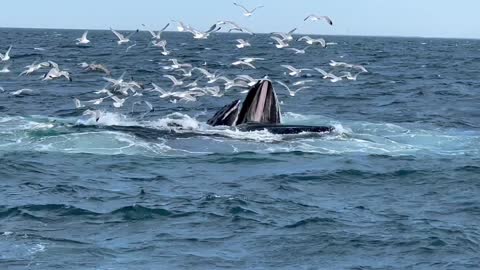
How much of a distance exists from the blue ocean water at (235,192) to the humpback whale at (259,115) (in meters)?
0.34

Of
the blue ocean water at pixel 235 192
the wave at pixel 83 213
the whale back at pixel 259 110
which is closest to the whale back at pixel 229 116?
the whale back at pixel 259 110

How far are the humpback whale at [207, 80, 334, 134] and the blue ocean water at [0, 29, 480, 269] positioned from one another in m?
0.34

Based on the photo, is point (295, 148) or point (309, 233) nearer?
point (309, 233)

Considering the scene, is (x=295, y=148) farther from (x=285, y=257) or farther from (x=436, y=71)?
(x=436, y=71)

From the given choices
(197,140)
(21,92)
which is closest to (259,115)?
(197,140)

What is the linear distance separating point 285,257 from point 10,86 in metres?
33.3

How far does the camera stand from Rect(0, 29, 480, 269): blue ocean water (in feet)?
50.1

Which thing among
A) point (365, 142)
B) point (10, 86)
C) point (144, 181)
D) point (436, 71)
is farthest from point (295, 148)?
point (436, 71)

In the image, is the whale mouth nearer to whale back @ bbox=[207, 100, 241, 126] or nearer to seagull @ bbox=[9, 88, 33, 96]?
whale back @ bbox=[207, 100, 241, 126]

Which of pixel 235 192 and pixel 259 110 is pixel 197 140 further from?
pixel 235 192

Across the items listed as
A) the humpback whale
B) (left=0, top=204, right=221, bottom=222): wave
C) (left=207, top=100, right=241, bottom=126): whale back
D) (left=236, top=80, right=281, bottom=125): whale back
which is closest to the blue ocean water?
(left=0, top=204, right=221, bottom=222): wave

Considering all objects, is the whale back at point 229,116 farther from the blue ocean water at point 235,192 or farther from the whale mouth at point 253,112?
the blue ocean water at point 235,192

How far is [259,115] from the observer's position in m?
26.9

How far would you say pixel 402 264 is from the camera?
15.0 metres
